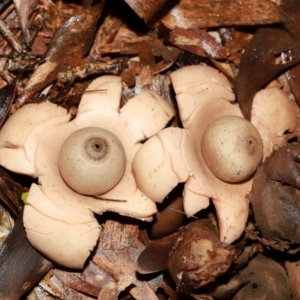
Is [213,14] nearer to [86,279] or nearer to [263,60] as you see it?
[263,60]

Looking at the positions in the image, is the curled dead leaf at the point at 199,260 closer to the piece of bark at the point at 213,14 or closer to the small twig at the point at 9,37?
the piece of bark at the point at 213,14

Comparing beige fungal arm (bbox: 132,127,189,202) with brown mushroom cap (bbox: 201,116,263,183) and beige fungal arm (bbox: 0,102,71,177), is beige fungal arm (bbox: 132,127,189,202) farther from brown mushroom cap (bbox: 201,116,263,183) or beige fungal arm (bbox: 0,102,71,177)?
beige fungal arm (bbox: 0,102,71,177)

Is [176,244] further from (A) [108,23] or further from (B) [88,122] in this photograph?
(A) [108,23]

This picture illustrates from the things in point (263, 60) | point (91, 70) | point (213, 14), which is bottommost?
point (263, 60)

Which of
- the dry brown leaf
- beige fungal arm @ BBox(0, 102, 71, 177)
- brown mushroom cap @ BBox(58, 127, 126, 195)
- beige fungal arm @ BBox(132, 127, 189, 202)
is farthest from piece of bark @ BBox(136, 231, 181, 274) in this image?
the dry brown leaf

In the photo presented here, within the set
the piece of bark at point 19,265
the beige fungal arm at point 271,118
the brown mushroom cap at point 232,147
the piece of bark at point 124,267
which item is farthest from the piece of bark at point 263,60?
the piece of bark at point 19,265

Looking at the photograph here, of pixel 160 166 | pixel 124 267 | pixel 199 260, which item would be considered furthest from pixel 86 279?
pixel 160 166

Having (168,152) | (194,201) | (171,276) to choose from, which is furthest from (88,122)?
Result: (171,276)
